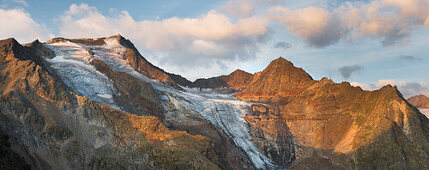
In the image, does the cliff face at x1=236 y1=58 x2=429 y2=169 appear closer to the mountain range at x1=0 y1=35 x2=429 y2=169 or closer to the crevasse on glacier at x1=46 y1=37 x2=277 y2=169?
the mountain range at x1=0 y1=35 x2=429 y2=169

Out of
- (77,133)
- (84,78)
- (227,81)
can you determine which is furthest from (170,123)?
(227,81)

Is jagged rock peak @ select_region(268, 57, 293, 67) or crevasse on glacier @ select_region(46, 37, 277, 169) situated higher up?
jagged rock peak @ select_region(268, 57, 293, 67)

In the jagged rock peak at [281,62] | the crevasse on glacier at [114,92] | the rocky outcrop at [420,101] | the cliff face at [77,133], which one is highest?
the jagged rock peak at [281,62]

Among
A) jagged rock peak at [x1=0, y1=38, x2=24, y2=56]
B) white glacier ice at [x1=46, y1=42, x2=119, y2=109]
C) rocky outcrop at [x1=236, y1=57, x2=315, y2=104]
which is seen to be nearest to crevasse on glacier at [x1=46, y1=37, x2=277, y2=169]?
white glacier ice at [x1=46, y1=42, x2=119, y2=109]

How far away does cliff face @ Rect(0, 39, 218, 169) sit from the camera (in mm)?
69438

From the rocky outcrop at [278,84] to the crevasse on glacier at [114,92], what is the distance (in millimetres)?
15848

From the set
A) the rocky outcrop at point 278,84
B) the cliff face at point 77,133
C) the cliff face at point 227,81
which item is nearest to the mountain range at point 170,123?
the cliff face at point 77,133

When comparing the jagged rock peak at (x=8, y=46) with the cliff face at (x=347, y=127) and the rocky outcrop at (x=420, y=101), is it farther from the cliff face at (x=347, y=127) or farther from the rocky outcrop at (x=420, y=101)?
the rocky outcrop at (x=420, y=101)

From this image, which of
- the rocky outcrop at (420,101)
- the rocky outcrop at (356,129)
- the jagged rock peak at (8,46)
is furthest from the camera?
the rocky outcrop at (420,101)

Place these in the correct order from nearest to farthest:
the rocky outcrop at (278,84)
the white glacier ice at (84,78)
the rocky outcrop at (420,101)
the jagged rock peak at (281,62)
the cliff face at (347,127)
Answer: the cliff face at (347,127)
the white glacier ice at (84,78)
the rocky outcrop at (278,84)
the jagged rock peak at (281,62)
the rocky outcrop at (420,101)

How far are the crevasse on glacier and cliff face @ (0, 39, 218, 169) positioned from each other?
810 cm

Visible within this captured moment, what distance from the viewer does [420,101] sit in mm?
161750

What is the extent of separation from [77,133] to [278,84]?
73.6 m

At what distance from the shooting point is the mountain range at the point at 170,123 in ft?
232
